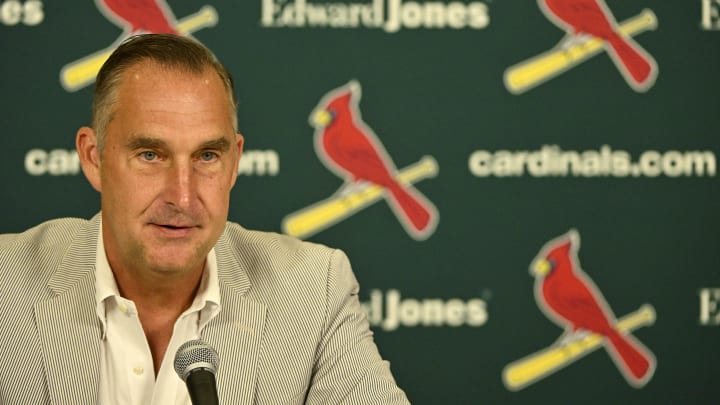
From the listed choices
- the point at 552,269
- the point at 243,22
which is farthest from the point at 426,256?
the point at 243,22

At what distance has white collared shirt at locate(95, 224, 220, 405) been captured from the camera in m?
1.94

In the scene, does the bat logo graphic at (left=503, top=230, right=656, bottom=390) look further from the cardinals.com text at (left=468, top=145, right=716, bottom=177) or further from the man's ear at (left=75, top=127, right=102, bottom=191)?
the man's ear at (left=75, top=127, right=102, bottom=191)

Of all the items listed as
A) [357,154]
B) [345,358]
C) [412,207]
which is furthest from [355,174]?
[345,358]

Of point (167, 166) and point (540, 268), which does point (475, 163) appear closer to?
point (540, 268)

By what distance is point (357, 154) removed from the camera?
315 centimetres

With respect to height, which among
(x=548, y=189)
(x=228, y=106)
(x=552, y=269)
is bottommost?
(x=552, y=269)

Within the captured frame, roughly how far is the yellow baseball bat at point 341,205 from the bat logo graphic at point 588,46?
1.25ft

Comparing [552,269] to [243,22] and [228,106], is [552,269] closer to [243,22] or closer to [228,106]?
[243,22]

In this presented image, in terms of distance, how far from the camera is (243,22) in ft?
10.2

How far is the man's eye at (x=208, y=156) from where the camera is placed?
74.0 inches

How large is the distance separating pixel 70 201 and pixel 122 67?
129cm

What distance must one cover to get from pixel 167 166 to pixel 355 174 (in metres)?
→ 1.36

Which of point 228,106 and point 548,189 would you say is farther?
point 548,189

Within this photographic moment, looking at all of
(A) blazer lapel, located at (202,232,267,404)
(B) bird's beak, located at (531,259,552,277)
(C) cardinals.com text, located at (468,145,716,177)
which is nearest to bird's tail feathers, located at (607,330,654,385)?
(B) bird's beak, located at (531,259,552,277)
